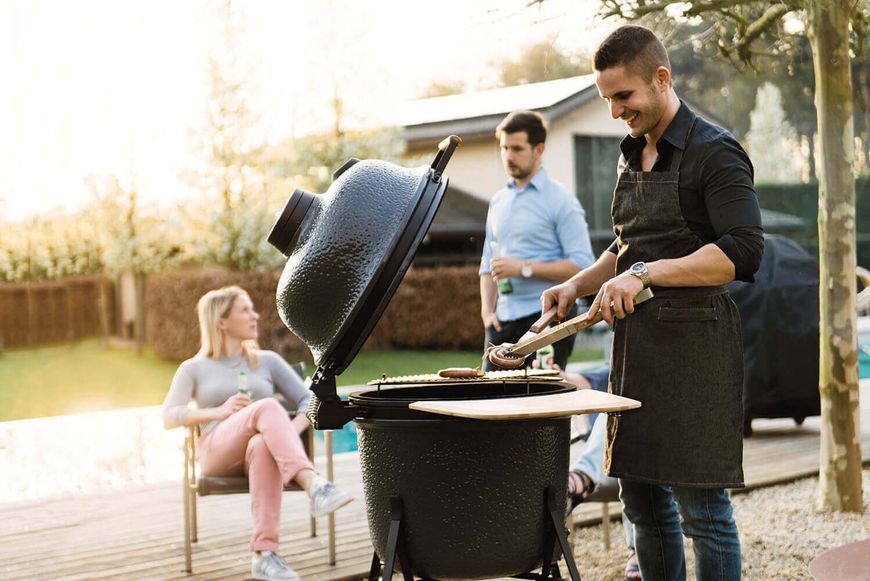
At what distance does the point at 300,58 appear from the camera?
18484mm

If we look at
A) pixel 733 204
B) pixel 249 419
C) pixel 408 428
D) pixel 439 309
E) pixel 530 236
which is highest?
pixel 733 204

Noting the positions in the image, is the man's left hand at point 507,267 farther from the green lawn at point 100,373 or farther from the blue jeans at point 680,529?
the green lawn at point 100,373

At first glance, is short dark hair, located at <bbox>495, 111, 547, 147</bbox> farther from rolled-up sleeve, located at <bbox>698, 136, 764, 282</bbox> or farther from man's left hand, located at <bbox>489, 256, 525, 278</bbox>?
rolled-up sleeve, located at <bbox>698, 136, 764, 282</bbox>

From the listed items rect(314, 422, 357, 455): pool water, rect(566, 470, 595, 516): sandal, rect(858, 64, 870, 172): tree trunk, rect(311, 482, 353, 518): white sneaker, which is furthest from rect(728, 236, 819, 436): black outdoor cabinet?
rect(858, 64, 870, 172): tree trunk

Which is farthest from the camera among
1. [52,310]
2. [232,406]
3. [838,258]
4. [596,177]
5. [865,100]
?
[865,100]

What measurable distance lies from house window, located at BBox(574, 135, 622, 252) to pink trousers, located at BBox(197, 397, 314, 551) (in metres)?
15.1

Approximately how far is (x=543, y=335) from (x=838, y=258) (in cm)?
278

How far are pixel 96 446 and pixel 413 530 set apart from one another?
6.95 meters

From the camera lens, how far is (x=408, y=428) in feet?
8.39

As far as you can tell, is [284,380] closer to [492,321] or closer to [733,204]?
[492,321]

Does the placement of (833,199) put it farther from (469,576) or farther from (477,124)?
(477,124)

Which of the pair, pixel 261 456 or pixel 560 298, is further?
pixel 261 456

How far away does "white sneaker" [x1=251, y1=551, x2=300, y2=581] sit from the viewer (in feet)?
13.0

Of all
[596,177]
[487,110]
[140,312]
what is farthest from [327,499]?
[140,312]
